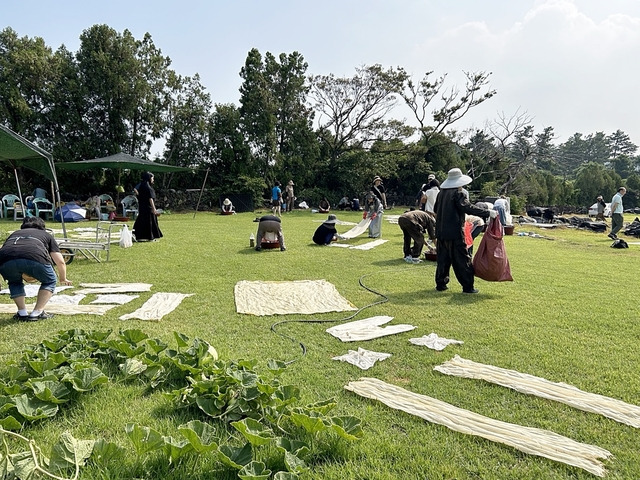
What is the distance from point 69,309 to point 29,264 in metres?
0.86

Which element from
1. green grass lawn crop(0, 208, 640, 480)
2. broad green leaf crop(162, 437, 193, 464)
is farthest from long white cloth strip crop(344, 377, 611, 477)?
broad green leaf crop(162, 437, 193, 464)

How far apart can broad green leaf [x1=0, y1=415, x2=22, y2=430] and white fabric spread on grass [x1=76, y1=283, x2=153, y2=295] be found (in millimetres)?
3607

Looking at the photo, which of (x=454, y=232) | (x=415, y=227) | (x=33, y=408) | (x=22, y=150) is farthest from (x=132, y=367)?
(x=22, y=150)

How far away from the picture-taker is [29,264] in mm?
4020

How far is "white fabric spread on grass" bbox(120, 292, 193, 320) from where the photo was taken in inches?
179

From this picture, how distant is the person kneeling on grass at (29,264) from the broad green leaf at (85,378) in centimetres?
194

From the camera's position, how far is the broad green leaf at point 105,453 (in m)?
1.94

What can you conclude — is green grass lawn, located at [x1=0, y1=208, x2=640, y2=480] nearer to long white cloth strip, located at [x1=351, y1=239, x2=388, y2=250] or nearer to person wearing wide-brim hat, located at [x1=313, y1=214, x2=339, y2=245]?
long white cloth strip, located at [x1=351, y1=239, x2=388, y2=250]

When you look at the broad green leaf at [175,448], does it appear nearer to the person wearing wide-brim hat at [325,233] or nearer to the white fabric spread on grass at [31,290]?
the white fabric spread on grass at [31,290]

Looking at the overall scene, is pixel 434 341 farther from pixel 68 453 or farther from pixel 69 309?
pixel 69 309

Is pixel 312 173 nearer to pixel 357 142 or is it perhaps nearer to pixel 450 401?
pixel 357 142

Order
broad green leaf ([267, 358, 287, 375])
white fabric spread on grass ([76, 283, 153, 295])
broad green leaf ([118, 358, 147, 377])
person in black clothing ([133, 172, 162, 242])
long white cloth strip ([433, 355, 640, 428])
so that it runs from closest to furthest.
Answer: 1. long white cloth strip ([433, 355, 640, 428])
2. broad green leaf ([267, 358, 287, 375])
3. broad green leaf ([118, 358, 147, 377])
4. white fabric spread on grass ([76, 283, 153, 295])
5. person in black clothing ([133, 172, 162, 242])

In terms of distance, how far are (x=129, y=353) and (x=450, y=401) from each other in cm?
243

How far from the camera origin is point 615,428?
245 cm
